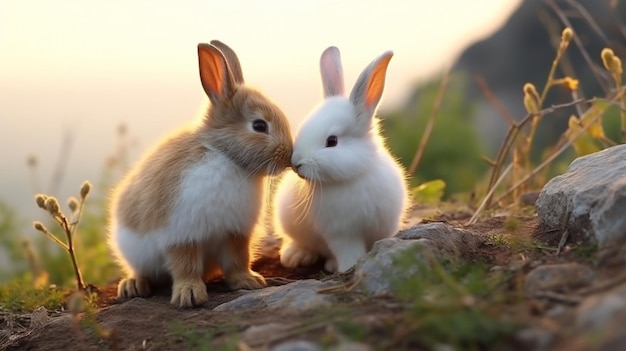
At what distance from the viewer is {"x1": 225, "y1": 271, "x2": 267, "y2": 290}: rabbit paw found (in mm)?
4301

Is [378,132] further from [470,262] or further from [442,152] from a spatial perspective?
[442,152]

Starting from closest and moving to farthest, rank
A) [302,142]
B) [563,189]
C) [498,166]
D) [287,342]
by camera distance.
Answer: [287,342]
[563,189]
[302,142]
[498,166]

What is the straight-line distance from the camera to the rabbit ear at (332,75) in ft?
15.3

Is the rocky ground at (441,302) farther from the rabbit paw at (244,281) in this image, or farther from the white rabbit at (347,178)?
the white rabbit at (347,178)

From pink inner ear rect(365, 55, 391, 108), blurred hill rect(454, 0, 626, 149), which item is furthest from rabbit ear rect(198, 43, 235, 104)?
blurred hill rect(454, 0, 626, 149)

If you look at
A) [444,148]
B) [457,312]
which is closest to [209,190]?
[457,312]

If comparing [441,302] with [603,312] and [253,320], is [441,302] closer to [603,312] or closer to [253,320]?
[603,312]

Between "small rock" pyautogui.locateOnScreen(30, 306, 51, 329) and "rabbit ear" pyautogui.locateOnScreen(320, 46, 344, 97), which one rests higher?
"rabbit ear" pyautogui.locateOnScreen(320, 46, 344, 97)

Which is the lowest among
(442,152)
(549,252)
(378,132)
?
(442,152)

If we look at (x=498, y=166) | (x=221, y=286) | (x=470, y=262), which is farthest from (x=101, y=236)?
(x=470, y=262)

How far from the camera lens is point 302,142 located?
13.7ft

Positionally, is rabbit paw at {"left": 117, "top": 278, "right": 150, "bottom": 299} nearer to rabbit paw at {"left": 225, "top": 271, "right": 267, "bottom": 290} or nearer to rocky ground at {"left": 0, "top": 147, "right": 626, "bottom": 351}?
rocky ground at {"left": 0, "top": 147, "right": 626, "bottom": 351}

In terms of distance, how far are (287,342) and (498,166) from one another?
3028 mm

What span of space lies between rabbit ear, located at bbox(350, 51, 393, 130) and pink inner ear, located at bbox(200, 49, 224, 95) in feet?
2.25
